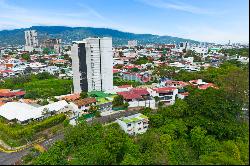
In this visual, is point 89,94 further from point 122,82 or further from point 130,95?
point 122,82

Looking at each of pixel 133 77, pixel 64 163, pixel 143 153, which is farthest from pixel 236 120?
pixel 133 77

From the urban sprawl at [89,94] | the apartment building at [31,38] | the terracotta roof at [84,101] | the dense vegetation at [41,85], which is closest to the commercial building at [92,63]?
the urban sprawl at [89,94]

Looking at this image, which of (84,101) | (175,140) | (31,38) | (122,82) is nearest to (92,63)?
(84,101)

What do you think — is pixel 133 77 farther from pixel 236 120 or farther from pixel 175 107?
pixel 236 120

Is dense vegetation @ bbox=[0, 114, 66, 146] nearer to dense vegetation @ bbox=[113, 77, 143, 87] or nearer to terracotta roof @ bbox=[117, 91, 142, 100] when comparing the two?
terracotta roof @ bbox=[117, 91, 142, 100]

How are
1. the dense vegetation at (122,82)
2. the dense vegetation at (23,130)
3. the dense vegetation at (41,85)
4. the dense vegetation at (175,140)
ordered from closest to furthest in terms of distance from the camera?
the dense vegetation at (175,140)
the dense vegetation at (23,130)
the dense vegetation at (41,85)
the dense vegetation at (122,82)

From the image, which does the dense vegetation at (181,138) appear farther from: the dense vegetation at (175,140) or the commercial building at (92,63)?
the commercial building at (92,63)
